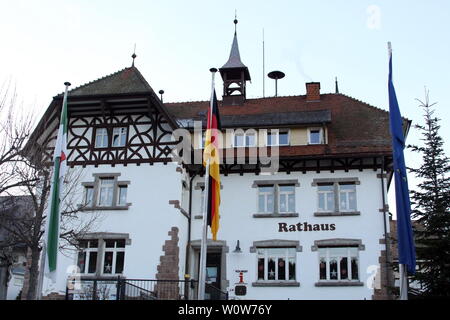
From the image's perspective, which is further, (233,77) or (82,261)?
(233,77)

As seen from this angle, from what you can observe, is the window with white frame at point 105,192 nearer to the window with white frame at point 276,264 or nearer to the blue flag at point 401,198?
the window with white frame at point 276,264

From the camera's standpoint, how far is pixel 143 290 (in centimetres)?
1797


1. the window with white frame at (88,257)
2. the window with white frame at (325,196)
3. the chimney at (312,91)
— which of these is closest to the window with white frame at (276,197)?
the window with white frame at (325,196)

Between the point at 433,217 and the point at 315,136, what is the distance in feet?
23.5

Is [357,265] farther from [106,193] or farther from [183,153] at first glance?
[106,193]

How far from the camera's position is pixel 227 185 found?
21.6 meters

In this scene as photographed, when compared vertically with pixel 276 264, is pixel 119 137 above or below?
above

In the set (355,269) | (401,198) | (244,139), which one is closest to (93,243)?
(244,139)

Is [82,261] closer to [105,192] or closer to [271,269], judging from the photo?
[105,192]

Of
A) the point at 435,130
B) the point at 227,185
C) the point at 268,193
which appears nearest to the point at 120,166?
the point at 227,185

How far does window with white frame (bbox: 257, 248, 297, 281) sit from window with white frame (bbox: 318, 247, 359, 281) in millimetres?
1077

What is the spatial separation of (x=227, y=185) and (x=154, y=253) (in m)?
4.08

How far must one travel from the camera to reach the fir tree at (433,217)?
1523 cm
